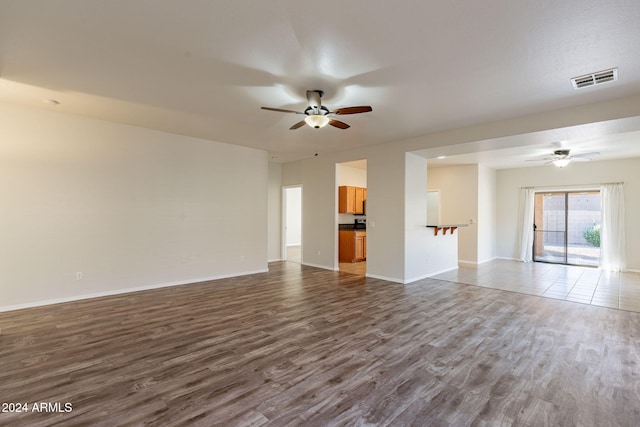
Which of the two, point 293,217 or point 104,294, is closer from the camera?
point 104,294

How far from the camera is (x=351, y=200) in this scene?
857 centimetres

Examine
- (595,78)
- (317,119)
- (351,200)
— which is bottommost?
(351,200)

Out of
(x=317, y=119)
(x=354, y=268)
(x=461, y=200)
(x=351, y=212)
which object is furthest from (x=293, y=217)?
(x=317, y=119)

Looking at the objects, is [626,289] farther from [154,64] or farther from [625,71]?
[154,64]

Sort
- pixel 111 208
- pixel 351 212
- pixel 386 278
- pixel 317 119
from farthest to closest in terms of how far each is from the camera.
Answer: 1. pixel 351 212
2. pixel 386 278
3. pixel 111 208
4. pixel 317 119

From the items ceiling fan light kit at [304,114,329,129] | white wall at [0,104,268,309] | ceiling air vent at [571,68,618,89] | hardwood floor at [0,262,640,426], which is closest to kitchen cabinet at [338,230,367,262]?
white wall at [0,104,268,309]

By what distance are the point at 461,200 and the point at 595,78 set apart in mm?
5783

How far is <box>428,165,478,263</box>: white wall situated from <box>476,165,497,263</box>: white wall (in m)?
0.16

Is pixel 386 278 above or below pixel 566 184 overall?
below

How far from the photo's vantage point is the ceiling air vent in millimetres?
3031

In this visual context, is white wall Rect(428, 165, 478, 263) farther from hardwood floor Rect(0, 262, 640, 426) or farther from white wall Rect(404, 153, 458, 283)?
hardwood floor Rect(0, 262, 640, 426)

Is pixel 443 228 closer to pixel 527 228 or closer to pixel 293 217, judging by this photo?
pixel 527 228

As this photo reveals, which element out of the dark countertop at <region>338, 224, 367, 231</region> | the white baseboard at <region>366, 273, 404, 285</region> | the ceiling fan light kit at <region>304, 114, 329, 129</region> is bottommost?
the white baseboard at <region>366, 273, 404, 285</region>

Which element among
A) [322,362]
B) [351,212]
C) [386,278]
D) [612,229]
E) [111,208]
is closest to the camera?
[322,362]
